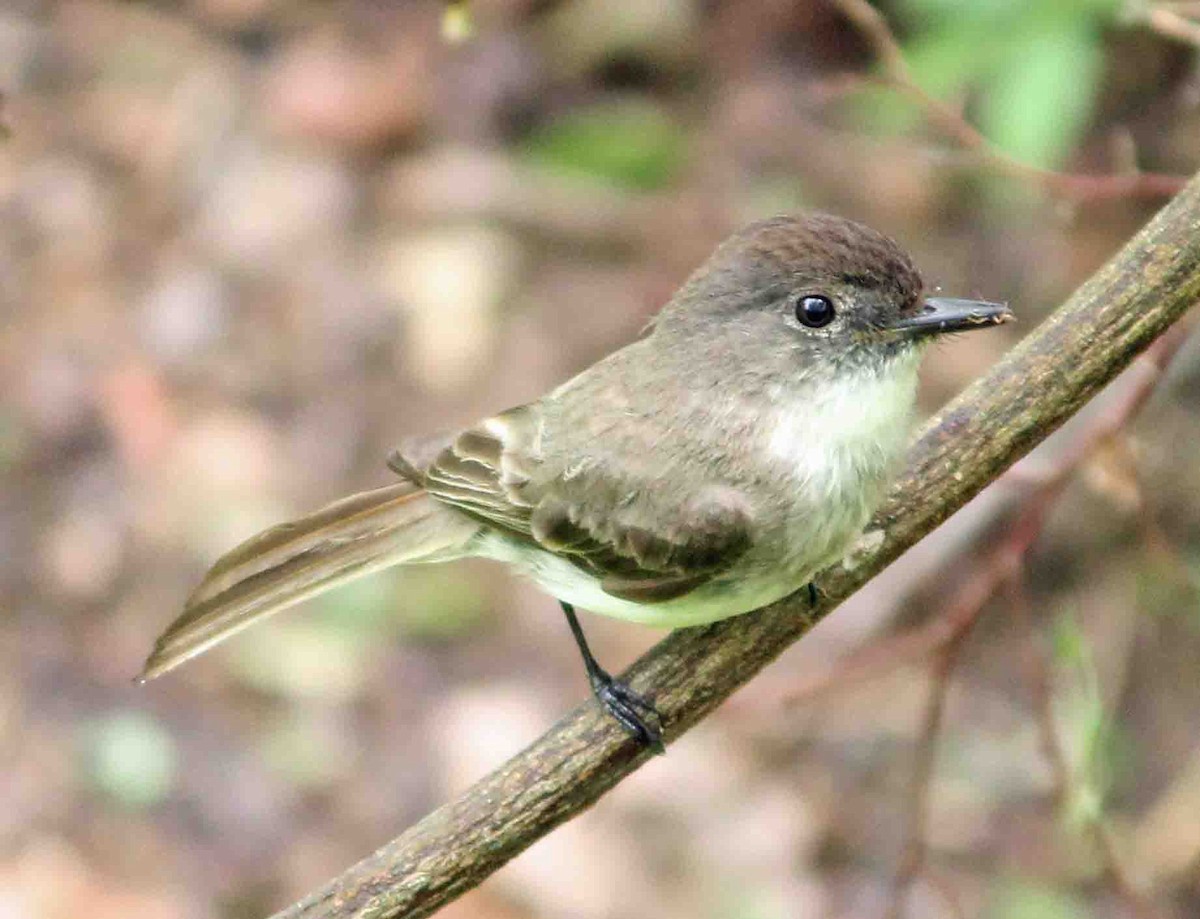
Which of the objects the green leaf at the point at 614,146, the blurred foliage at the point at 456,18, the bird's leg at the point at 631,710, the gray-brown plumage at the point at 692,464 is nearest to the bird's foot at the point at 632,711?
the bird's leg at the point at 631,710

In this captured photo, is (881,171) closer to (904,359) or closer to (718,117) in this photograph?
(718,117)

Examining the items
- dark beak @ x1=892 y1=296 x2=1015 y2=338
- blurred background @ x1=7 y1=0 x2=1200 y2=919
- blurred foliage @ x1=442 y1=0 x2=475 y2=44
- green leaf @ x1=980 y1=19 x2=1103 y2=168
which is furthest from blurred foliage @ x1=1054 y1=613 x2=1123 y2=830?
green leaf @ x1=980 y1=19 x2=1103 y2=168

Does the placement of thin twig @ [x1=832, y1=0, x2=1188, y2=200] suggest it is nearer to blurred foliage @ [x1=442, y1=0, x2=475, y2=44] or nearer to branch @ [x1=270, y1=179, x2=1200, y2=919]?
branch @ [x1=270, y1=179, x2=1200, y2=919]

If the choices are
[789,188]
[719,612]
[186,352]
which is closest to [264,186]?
[186,352]

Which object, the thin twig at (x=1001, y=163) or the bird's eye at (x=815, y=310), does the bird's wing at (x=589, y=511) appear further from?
the thin twig at (x=1001, y=163)

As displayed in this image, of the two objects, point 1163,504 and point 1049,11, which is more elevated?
point 1049,11

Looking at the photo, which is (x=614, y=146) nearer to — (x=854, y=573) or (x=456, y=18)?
(x=456, y=18)
